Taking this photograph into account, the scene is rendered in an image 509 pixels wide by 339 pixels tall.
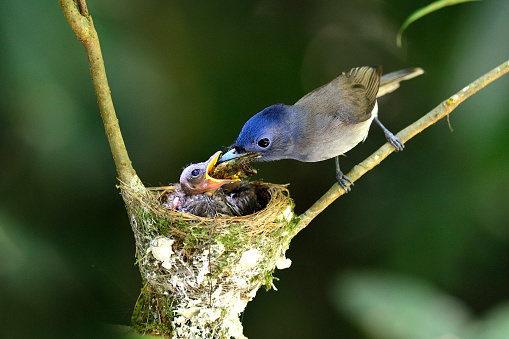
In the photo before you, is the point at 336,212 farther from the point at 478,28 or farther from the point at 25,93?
the point at 25,93

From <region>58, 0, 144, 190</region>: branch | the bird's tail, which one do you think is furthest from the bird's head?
the bird's tail

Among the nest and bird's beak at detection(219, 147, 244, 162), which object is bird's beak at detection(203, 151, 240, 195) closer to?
bird's beak at detection(219, 147, 244, 162)

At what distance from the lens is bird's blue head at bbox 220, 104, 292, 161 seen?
9.60ft

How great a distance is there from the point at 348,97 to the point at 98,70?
1.94 m

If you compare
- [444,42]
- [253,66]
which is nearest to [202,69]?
[253,66]

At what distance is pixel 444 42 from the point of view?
162 inches

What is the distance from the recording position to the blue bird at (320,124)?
2973mm

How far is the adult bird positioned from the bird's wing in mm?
768

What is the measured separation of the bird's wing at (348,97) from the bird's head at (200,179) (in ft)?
2.53

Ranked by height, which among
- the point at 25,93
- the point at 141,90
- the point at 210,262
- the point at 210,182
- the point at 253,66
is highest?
the point at 253,66

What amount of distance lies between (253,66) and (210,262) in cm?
224

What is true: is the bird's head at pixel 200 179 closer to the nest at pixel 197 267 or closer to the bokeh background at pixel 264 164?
the nest at pixel 197 267

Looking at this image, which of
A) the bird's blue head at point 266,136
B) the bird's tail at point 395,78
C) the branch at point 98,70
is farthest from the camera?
the bird's tail at point 395,78

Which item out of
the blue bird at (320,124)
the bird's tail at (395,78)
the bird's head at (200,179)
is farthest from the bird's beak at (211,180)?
the bird's tail at (395,78)
